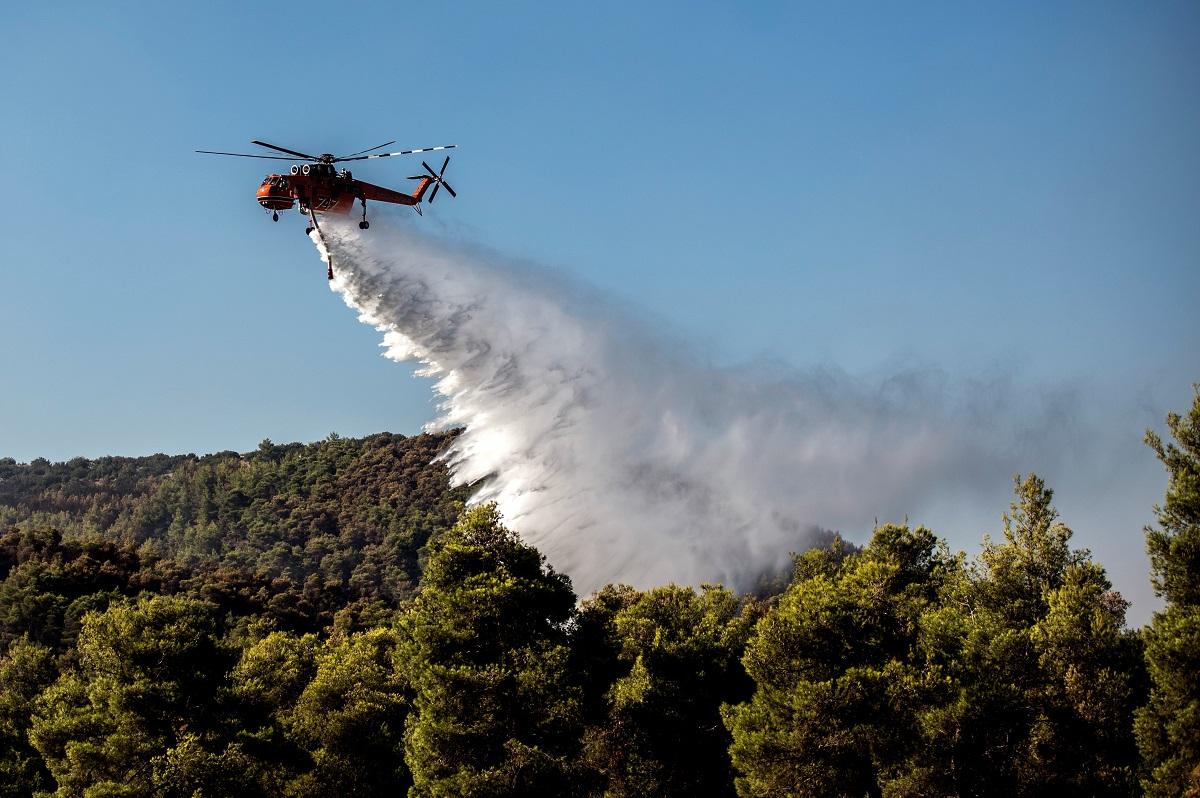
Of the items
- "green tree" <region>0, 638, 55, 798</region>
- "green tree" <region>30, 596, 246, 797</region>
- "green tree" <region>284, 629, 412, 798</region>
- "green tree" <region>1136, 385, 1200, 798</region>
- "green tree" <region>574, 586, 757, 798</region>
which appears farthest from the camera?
"green tree" <region>0, 638, 55, 798</region>

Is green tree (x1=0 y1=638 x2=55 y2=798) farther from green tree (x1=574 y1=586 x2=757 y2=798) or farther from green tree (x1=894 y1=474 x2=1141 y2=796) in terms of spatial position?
green tree (x1=894 y1=474 x2=1141 y2=796)

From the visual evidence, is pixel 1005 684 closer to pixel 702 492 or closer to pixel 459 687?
pixel 459 687

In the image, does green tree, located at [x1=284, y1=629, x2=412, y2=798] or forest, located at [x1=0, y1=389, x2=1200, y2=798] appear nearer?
forest, located at [x1=0, y1=389, x2=1200, y2=798]

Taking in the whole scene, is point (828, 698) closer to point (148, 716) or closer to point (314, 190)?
point (148, 716)

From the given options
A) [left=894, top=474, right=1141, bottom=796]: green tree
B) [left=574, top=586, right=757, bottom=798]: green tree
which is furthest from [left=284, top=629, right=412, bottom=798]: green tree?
[left=894, top=474, right=1141, bottom=796]: green tree

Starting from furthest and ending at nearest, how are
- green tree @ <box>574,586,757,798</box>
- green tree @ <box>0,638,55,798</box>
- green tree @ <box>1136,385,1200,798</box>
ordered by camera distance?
green tree @ <box>0,638,55,798</box> → green tree @ <box>574,586,757,798</box> → green tree @ <box>1136,385,1200,798</box>

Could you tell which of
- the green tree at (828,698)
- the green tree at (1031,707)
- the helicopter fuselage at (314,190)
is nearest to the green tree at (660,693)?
the green tree at (828,698)
